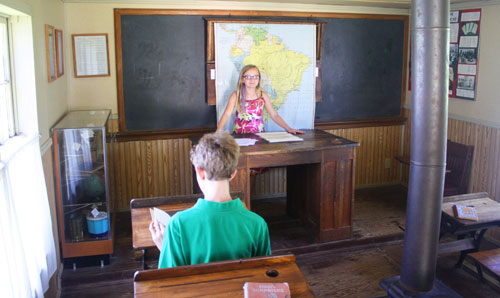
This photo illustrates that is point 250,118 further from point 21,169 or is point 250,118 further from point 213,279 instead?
point 213,279

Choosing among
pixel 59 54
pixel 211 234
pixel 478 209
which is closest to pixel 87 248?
pixel 59 54

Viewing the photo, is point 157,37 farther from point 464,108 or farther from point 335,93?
point 464,108

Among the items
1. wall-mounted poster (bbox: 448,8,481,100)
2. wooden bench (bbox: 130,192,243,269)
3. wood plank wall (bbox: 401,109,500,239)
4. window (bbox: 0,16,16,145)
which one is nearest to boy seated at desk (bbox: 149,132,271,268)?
wooden bench (bbox: 130,192,243,269)

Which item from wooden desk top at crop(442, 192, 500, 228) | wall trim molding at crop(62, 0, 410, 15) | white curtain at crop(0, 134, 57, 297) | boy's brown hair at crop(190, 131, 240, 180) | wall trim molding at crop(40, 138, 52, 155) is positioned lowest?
wooden desk top at crop(442, 192, 500, 228)

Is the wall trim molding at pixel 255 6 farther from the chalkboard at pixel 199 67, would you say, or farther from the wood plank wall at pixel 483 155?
the wood plank wall at pixel 483 155

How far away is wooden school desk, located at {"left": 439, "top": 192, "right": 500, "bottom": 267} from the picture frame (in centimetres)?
349

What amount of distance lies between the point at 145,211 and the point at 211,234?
3.30ft

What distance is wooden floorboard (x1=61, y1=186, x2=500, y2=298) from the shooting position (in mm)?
3791

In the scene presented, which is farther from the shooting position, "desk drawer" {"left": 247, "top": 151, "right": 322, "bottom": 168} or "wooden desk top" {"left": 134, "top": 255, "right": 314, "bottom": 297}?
"desk drawer" {"left": 247, "top": 151, "right": 322, "bottom": 168}

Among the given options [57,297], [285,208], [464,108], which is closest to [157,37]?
[285,208]

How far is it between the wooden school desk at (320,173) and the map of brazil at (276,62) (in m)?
0.92

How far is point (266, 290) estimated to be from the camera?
5.75 feet

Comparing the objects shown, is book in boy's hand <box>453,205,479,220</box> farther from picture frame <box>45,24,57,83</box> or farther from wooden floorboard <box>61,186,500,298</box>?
picture frame <box>45,24,57,83</box>

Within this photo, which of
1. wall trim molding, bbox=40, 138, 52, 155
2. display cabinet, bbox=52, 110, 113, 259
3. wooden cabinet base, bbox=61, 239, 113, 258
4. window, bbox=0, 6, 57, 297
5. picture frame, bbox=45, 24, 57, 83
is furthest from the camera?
wooden cabinet base, bbox=61, 239, 113, 258
